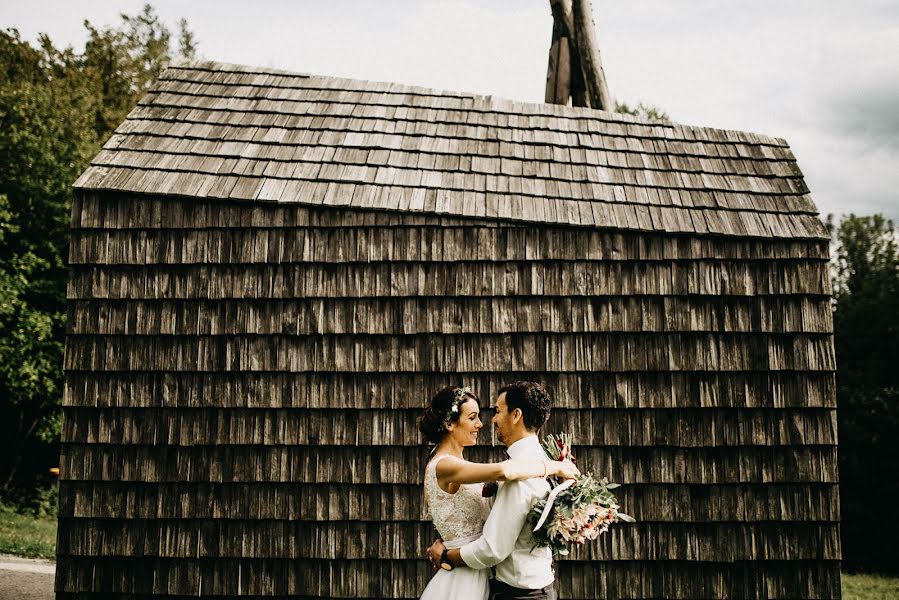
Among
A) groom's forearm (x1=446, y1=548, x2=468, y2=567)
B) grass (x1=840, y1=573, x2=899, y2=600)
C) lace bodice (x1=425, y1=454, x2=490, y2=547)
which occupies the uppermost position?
lace bodice (x1=425, y1=454, x2=490, y2=547)

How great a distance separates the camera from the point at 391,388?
5.33 m

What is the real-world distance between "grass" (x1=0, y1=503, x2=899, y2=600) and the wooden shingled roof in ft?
21.6

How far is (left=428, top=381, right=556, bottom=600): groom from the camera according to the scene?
10.4 feet

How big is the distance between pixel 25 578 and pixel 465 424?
7.13m

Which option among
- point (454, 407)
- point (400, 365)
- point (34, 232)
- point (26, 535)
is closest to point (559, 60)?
point (400, 365)

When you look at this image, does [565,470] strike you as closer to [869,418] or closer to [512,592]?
[512,592]

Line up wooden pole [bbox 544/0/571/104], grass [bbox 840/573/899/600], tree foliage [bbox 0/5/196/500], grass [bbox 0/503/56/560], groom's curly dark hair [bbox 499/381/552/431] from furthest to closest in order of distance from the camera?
1. tree foliage [bbox 0/5/196/500]
2. grass [bbox 0/503/56/560]
3. grass [bbox 840/573/899/600]
4. wooden pole [bbox 544/0/571/104]
5. groom's curly dark hair [bbox 499/381/552/431]

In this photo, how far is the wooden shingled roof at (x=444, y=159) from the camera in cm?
547

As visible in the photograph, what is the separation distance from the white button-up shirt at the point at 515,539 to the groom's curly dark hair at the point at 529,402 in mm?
91

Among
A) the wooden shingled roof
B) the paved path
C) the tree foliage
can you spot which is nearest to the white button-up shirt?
the wooden shingled roof

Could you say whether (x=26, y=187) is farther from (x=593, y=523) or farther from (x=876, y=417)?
(x=876, y=417)

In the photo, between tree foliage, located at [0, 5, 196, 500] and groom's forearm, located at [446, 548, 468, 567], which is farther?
tree foliage, located at [0, 5, 196, 500]

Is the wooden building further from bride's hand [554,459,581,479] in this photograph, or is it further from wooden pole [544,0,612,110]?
wooden pole [544,0,612,110]

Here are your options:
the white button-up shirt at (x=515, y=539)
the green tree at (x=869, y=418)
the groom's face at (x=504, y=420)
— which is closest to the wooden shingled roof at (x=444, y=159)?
the groom's face at (x=504, y=420)
